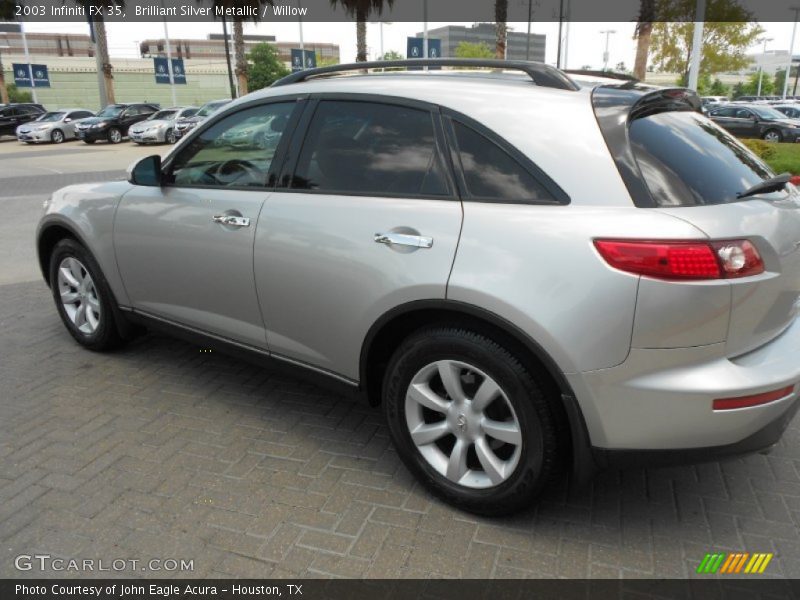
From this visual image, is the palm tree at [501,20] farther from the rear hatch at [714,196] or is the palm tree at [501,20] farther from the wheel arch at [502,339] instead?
the wheel arch at [502,339]

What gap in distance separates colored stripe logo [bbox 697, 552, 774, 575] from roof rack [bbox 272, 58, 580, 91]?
187cm

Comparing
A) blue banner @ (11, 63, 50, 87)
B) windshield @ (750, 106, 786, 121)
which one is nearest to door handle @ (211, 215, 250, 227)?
windshield @ (750, 106, 786, 121)

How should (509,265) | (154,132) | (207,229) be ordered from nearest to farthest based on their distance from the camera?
(509,265) → (207,229) → (154,132)

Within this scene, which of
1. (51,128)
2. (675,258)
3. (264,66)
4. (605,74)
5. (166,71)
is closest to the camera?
(675,258)

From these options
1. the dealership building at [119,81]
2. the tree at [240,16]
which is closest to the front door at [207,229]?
the tree at [240,16]

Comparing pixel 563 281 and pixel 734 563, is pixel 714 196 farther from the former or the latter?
pixel 734 563

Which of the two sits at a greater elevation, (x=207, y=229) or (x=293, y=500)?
(x=207, y=229)

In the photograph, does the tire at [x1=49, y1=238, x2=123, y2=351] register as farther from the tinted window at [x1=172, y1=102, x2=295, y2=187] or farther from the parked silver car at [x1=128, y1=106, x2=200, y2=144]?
the parked silver car at [x1=128, y1=106, x2=200, y2=144]

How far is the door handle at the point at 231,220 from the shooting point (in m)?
3.21

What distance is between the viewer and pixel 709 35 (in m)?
45.8

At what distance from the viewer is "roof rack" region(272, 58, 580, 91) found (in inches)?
105

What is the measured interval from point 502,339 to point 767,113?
29631mm

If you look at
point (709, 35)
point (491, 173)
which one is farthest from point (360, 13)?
point (491, 173)

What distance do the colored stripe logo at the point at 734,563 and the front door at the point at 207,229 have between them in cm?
219
